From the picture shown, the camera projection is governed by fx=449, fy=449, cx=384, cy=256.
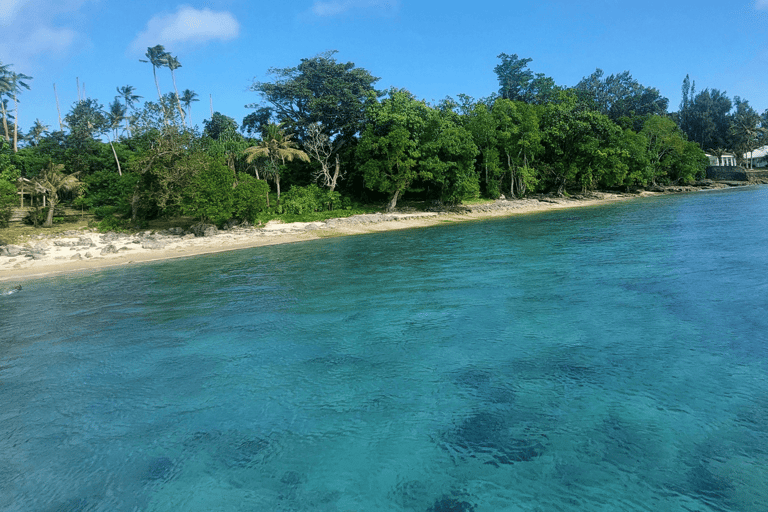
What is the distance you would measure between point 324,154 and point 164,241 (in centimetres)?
2080

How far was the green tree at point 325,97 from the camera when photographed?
4559cm

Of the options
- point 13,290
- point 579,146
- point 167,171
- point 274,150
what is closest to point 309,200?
point 274,150

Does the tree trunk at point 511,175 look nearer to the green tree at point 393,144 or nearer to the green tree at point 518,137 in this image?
the green tree at point 518,137

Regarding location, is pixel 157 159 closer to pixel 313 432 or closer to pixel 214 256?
pixel 214 256

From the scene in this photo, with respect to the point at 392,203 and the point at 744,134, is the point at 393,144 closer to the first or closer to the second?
the point at 392,203

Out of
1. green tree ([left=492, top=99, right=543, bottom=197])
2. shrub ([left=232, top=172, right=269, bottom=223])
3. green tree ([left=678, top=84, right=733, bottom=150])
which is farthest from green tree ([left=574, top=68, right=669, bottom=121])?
shrub ([left=232, top=172, right=269, bottom=223])

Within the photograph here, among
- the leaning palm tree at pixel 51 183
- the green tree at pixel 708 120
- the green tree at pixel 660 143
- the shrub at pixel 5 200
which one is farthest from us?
the green tree at pixel 708 120

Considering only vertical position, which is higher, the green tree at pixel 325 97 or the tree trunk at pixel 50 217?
the green tree at pixel 325 97

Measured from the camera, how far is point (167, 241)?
99.5 ft

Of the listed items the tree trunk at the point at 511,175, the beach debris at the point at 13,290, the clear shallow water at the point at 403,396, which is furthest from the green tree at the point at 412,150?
the beach debris at the point at 13,290

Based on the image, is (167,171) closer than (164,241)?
No

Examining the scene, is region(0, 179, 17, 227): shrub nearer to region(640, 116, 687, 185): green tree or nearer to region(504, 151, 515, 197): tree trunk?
region(504, 151, 515, 197): tree trunk

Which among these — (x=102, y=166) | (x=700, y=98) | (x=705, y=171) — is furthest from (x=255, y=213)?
(x=700, y=98)

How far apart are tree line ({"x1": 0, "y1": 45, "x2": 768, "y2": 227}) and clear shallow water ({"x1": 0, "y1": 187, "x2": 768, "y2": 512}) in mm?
21327
